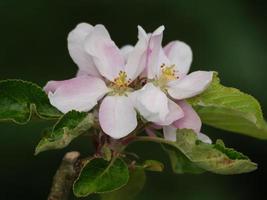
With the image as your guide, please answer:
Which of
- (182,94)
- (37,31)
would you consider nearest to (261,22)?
(37,31)

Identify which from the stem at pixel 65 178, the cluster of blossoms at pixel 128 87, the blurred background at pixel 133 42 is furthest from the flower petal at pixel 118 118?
the blurred background at pixel 133 42

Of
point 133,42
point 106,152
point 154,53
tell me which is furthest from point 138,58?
point 133,42

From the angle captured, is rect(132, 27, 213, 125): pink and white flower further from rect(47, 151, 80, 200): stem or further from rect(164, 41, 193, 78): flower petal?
rect(47, 151, 80, 200): stem

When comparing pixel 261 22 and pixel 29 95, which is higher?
pixel 29 95

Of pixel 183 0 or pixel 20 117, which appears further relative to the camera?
pixel 183 0

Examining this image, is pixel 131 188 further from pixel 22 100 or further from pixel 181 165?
pixel 22 100

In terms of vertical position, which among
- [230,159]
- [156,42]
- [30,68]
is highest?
[156,42]

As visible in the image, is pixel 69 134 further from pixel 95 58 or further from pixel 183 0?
pixel 183 0

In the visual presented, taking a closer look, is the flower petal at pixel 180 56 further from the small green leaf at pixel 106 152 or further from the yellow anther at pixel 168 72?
the small green leaf at pixel 106 152
